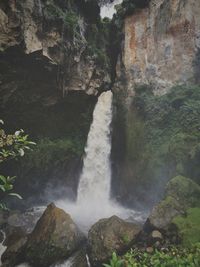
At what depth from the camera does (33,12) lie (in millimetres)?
9781

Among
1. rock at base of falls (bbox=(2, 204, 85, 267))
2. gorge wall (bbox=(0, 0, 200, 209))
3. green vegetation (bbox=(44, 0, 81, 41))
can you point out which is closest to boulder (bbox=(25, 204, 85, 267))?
rock at base of falls (bbox=(2, 204, 85, 267))

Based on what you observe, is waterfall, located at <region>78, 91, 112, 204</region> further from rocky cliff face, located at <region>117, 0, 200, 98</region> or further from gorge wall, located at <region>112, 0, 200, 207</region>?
rocky cliff face, located at <region>117, 0, 200, 98</region>

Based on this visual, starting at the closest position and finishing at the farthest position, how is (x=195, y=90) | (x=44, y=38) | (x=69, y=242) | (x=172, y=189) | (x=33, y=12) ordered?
(x=69, y=242)
(x=172, y=189)
(x=33, y=12)
(x=44, y=38)
(x=195, y=90)

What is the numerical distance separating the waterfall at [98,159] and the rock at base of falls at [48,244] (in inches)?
183

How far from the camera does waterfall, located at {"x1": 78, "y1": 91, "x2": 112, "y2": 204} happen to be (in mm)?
12750

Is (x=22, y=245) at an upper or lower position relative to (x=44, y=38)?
lower

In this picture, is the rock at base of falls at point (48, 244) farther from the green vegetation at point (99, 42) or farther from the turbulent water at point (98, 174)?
the green vegetation at point (99, 42)

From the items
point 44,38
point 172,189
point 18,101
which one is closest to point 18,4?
point 44,38

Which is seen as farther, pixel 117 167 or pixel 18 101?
pixel 117 167

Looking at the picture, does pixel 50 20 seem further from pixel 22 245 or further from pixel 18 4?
pixel 22 245

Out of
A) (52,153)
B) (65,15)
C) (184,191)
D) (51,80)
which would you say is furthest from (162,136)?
(65,15)

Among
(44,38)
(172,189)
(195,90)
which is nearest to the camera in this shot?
(172,189)

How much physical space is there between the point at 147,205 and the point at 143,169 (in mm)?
1639

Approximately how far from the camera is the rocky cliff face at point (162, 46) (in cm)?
1319
